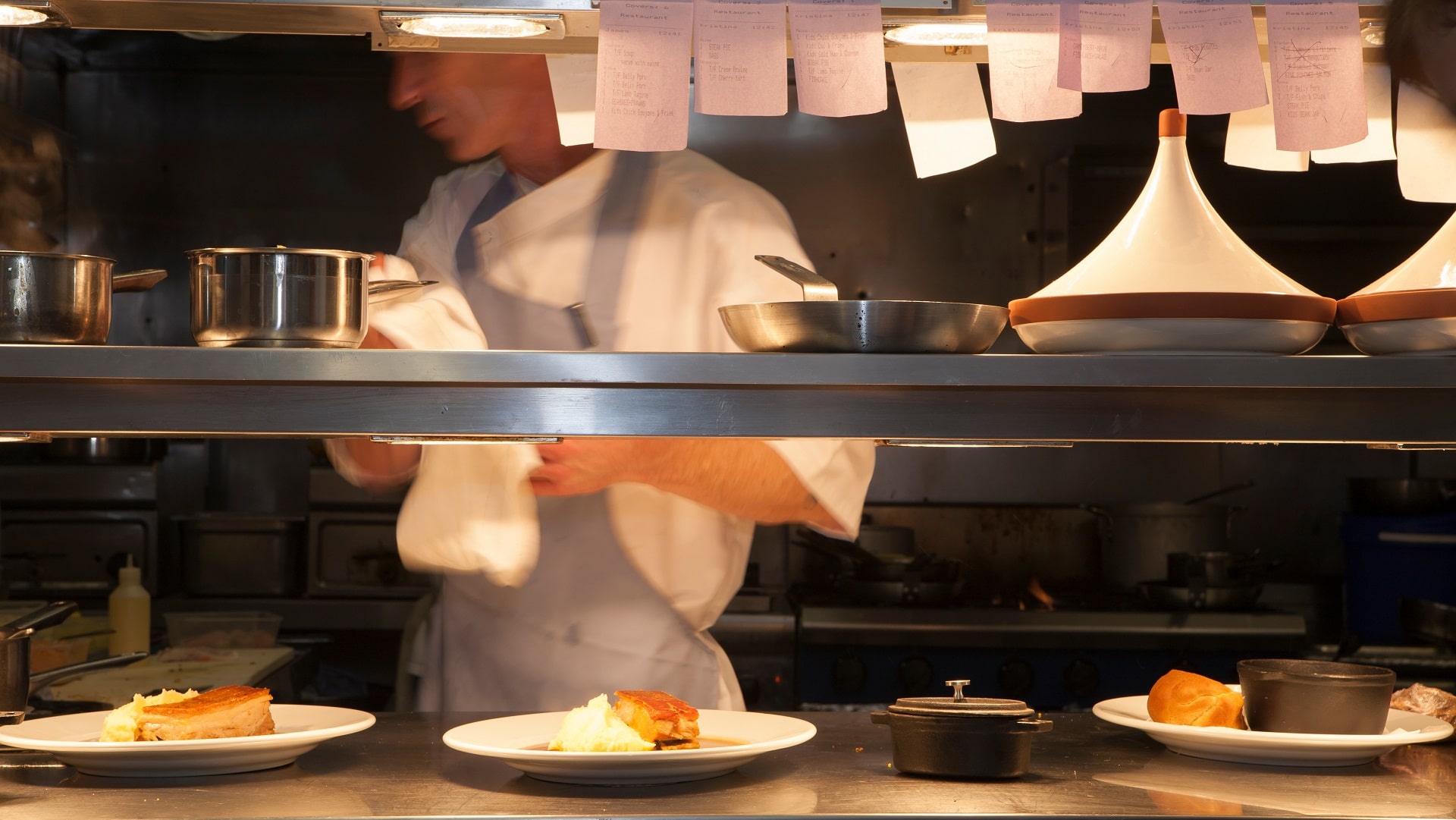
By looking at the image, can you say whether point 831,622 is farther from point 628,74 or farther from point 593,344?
point 628,74

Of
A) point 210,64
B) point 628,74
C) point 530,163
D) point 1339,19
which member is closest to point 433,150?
point 210,64

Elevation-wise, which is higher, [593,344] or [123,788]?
[593,344]

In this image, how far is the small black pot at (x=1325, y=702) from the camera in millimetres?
1244

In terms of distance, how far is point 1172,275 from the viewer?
1.22 metres

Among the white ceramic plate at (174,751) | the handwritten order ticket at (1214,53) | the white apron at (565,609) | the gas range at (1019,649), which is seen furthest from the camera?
the gas range at (1019,649)

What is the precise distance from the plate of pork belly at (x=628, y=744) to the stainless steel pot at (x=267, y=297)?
393 millimetres

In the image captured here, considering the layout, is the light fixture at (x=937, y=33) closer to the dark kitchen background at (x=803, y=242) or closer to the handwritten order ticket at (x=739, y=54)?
the handwritten order ticket at (x=739, y=54)

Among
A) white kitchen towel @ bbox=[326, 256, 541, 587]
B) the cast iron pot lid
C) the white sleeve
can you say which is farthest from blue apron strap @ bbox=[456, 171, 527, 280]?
the cast iron pot lid

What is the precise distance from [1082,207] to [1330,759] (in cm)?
278

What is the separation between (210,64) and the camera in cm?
405

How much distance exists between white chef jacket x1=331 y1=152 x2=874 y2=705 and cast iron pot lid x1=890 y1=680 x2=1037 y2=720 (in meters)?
0.99

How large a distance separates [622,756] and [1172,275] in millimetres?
649

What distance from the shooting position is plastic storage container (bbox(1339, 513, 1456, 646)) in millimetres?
3561

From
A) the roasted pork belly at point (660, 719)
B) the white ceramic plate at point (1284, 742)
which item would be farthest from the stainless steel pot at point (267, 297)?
the white ceramic plate at point (1284, 742)
